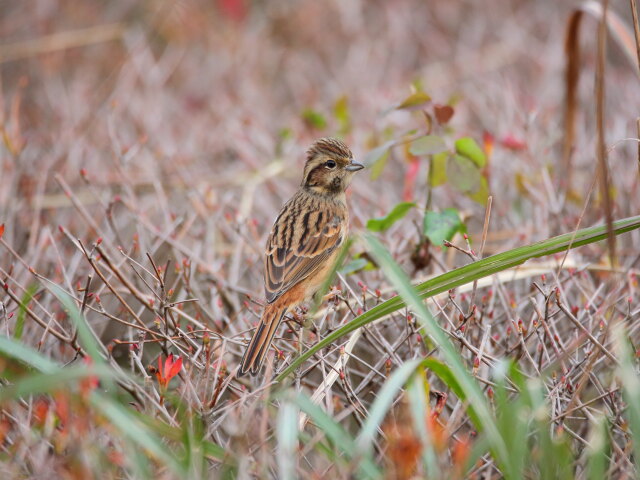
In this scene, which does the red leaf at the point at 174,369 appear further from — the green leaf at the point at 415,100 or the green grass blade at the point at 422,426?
the green leaf at the point at 415,100

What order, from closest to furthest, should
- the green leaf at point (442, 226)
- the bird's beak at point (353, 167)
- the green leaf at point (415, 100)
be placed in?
the green leaf at point (442, 226) < the green leaf at point (415, 100) < the bird's beak at point (353, 167)

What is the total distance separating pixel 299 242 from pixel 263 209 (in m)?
1.30

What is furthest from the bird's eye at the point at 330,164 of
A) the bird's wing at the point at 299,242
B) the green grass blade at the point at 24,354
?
the green grass blade at the point at 24,354

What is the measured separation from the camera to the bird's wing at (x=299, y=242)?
4.11 m

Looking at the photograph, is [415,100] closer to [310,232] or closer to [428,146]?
[428,146]

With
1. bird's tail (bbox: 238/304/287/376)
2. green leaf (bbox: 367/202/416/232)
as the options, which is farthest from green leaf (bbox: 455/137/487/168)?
bird's tail (bbox: 238/304/287/376)

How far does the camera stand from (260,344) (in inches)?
134

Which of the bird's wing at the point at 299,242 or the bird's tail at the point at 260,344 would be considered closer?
the bird's tail at the point at 260,344

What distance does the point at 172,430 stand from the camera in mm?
2643

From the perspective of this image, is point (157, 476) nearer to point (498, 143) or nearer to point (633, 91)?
point (498, 143)

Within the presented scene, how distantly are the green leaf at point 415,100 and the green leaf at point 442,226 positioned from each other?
0.59m

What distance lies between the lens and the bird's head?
4.70m

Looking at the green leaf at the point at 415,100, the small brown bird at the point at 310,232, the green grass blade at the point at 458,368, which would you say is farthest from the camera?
the green leaf at the point at 415,100

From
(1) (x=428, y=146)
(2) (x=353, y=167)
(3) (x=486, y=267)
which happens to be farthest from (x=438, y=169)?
(3) (x=486, y=267)
